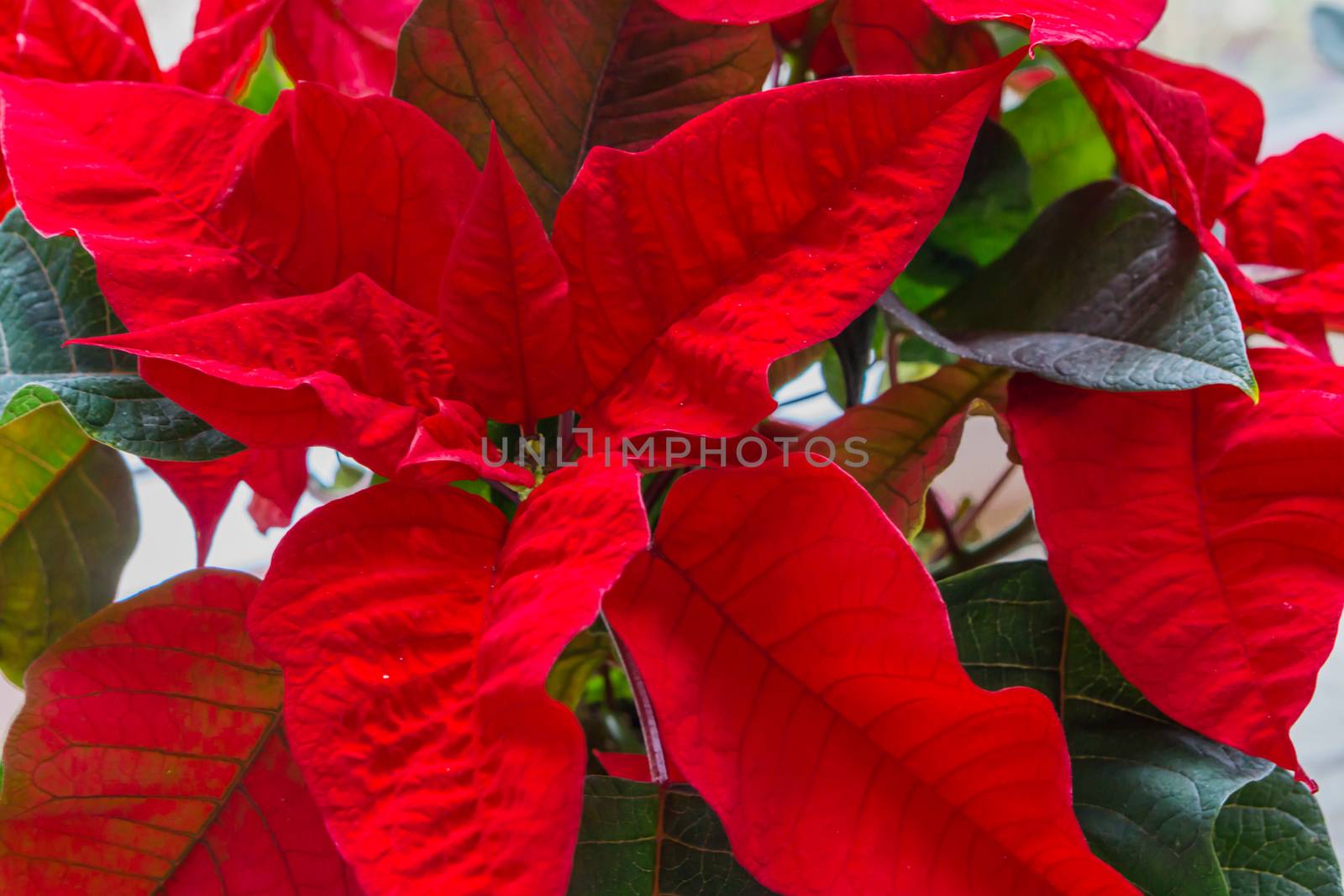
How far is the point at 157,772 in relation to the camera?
275 mm

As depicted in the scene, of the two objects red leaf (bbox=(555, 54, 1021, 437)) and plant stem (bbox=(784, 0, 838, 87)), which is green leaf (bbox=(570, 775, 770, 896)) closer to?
red leaf (bbox=(555, 54, 1021, 437))

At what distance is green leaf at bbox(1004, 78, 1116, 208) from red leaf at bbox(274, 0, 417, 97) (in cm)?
25

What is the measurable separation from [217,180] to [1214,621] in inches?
10.4

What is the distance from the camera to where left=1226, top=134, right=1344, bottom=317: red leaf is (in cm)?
35

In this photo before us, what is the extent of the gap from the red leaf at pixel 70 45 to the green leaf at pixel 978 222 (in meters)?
0.28

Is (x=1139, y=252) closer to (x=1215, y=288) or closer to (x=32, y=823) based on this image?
(x=1215, y=288)

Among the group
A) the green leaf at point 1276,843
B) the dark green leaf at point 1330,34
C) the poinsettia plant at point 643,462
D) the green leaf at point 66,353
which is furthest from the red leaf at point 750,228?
the dark green leaf at point 1330,34

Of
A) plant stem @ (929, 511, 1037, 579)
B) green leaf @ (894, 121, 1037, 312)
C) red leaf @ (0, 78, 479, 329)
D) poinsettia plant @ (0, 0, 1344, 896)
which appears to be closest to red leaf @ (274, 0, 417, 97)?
poinsettia plant @ (0, 0, 1344, 896)

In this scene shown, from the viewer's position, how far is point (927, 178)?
229 millimetres

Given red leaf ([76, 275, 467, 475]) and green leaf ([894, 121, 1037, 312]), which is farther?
green leaf ([894, 121, 1037, 312])

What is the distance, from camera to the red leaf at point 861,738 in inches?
8.6

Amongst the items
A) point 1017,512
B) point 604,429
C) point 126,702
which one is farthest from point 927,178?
point 1017,512

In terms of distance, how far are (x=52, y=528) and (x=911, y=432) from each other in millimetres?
276

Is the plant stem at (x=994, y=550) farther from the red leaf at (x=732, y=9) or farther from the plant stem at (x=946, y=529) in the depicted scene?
the red leaf at (x=732, y=9)
